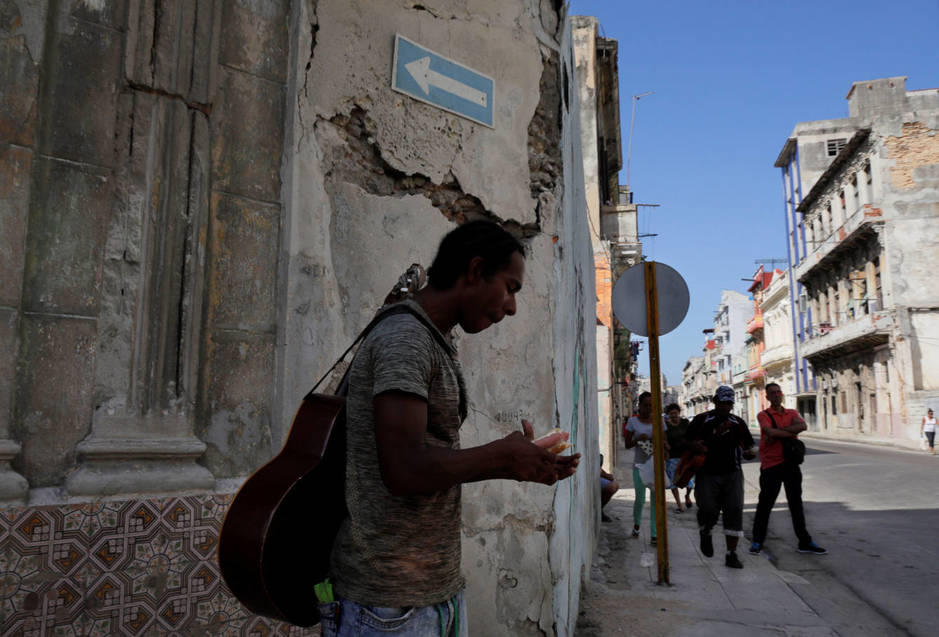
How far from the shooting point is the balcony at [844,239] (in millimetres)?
31609

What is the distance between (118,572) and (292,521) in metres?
1.49

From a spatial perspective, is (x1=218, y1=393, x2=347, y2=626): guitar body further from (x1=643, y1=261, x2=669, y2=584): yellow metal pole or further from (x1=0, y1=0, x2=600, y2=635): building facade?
(x1=643, y1=261, x2=669, y2=584): yellow metal pole

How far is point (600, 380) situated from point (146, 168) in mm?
11989

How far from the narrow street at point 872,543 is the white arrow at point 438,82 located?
430 cm

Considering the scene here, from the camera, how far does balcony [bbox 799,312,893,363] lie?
1212 inches

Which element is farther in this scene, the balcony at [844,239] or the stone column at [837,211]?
the stone column at [837,211]

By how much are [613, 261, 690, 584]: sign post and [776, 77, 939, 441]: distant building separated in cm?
2773

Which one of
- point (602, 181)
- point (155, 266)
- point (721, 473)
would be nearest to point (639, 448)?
point (721, 473)

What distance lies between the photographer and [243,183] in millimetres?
2969

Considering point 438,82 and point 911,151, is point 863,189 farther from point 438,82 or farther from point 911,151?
point 438,82

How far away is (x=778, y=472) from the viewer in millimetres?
7145

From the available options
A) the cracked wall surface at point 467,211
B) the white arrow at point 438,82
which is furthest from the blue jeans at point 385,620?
the white arrow at point 438,82

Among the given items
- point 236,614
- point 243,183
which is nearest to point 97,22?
point 243,183

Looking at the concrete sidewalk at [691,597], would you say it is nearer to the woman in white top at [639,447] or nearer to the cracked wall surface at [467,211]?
the woman in white top at [639,447]
